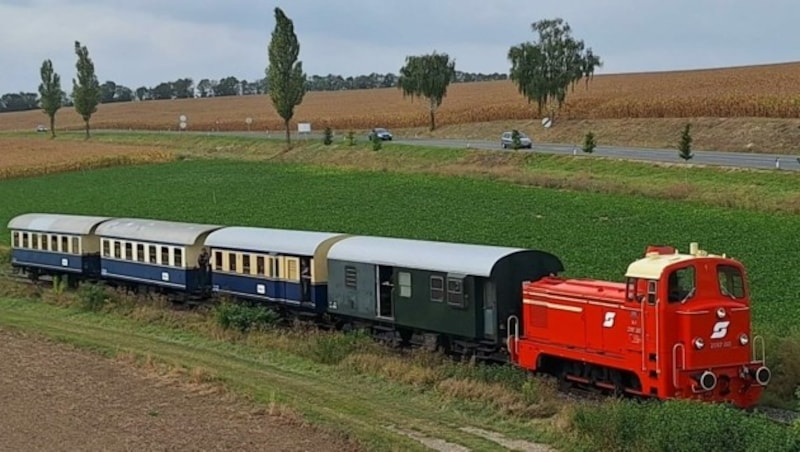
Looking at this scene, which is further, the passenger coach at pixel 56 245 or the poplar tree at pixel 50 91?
the poplar tree at pixel 50 91

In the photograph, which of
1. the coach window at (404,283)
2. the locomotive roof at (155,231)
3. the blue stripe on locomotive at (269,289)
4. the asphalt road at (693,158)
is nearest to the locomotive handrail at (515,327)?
the coach window at (404,283)

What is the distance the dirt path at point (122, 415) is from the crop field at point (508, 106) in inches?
2389

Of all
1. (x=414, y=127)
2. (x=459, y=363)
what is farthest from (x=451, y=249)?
(x=414, y=127)

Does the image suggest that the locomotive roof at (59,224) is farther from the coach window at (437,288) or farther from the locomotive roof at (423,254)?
the coach window at (437,288)

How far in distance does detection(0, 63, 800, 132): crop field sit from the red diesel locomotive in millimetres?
57888

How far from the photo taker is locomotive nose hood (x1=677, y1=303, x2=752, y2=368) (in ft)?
55.8

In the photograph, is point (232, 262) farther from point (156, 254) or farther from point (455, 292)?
point (455, 292)

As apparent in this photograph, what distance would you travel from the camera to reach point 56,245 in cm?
3750

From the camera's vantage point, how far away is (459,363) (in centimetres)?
2120

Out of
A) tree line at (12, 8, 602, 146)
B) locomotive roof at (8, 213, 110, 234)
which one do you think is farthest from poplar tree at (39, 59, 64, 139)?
locomotive roof at (8, 213, 110, 234)

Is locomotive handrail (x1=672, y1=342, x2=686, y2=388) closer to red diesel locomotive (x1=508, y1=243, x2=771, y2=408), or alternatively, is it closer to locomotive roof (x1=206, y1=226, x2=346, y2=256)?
red diesel locomotive (x1=508, y1=243, x2=771, y2=408)

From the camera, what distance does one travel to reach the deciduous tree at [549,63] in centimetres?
9181

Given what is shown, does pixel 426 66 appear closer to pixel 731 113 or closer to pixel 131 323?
pixel 731 113

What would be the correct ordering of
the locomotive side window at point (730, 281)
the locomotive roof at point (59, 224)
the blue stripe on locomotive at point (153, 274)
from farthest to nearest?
the locomotive roof at point (59, 224), the blue stripe on locomotive at point (153, 274), the locomotive side window at point (730, 281)
